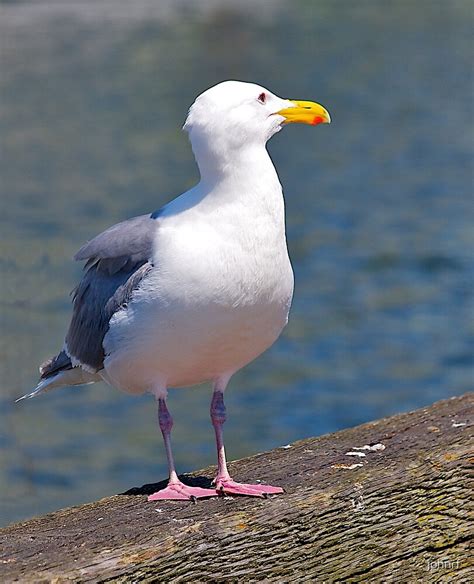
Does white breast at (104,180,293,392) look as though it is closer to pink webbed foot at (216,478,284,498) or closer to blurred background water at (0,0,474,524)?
pink webbed foot at (216,478,284,498)

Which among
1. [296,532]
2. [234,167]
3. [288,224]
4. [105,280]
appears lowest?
[296,532]

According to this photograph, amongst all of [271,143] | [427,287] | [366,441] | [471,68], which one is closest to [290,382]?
[427,287]

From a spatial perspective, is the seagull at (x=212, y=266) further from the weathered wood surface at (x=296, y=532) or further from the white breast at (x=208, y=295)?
the weathered wood surface at (x=296, y=532)

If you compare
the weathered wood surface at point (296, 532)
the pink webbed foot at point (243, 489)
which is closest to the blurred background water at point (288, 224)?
the pink webbed foot at point (243, 489)

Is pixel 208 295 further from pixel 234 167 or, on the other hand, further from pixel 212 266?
pixel 234 167

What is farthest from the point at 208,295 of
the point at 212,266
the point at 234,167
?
the point at 234,167

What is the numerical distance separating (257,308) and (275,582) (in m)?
0.96

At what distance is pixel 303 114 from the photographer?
14.4ft

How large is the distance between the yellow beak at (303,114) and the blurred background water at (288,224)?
3.81 meters

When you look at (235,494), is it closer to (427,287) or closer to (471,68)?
(427,287)

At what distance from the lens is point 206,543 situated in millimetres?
3488

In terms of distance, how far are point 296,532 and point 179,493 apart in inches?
25.4

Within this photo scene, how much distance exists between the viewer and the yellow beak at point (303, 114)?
170 inches

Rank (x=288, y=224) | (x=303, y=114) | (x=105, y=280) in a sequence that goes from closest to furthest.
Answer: (x=303, y=114)
(x=105, y=280)
(x=288, y=224)
